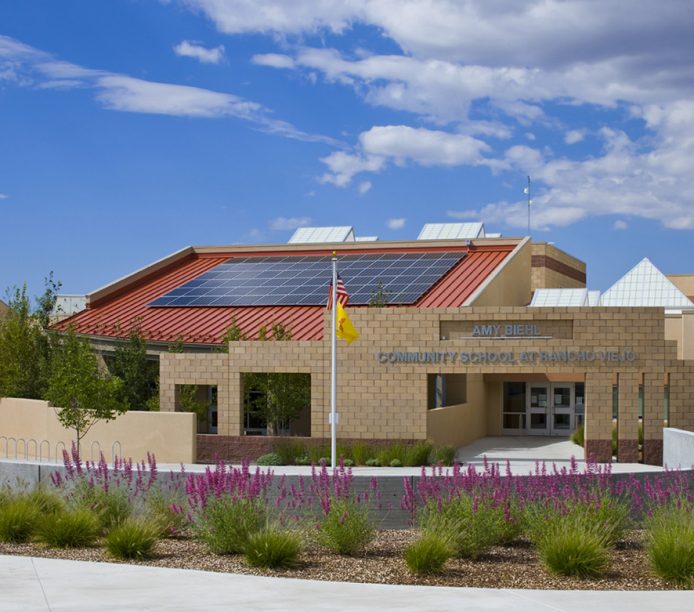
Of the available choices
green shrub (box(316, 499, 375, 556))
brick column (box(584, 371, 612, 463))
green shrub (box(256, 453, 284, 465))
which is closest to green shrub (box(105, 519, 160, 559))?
green shrub (box(316, 499, 375, 556))

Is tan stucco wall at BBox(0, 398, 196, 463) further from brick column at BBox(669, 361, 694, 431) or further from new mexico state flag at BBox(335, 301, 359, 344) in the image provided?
brick column at BBox(669, 361, 694, 431)

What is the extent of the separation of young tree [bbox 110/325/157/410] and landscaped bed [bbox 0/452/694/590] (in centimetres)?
1937

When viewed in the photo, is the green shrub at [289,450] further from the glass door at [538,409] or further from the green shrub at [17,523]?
the green shrub at [17,523]

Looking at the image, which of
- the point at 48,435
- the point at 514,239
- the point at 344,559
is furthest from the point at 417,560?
the point at 514,239

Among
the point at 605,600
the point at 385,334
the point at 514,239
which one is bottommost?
the point at 605,600

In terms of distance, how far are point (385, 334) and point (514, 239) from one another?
51.3ft

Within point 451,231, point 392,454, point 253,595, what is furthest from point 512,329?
point 451,231

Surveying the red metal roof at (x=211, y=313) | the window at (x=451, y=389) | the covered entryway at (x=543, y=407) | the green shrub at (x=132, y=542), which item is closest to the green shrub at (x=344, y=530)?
the green shrub at (x=132, y=542)

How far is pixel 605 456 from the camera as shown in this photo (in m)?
29.0

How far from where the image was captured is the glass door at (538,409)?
1599 inches

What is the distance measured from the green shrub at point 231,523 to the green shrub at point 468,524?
2.14 meters

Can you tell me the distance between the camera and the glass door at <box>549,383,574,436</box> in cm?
4034

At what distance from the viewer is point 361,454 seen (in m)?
28.7

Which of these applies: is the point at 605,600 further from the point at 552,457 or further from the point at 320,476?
the point at 552,457
